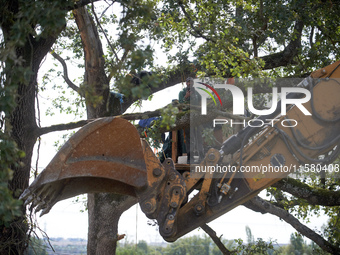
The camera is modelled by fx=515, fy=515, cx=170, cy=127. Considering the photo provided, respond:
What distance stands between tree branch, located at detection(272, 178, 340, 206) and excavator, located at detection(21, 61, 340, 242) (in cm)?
313

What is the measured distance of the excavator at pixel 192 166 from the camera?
4820 mm

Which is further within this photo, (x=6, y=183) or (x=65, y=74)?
(x=65, y=74)

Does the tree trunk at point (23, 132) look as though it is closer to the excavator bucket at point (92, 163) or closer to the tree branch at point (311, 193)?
the excavator bucket at point (92, 163)

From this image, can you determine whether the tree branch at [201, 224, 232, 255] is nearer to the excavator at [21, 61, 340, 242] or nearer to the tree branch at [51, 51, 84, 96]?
the excavator at [21, 61, 340, 242]

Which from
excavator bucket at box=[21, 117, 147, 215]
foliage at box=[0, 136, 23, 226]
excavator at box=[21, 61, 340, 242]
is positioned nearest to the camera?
foliage at box=[0, 136, 23, 226]

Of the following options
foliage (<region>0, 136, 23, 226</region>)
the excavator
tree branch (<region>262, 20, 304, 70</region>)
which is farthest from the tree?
foliage (<region>0, 136, 23, 226</region>)

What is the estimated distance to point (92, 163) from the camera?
15.8ft

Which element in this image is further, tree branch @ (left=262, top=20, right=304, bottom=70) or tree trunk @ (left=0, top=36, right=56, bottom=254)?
tree branch @ (left=262, top=20, right=304, bottom=70)

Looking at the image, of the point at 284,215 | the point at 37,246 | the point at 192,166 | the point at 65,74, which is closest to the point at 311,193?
the point at 284,215

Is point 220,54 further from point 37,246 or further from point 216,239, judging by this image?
point 216,239

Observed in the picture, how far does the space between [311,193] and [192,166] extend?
392 cm

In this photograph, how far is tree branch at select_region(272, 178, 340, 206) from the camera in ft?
28.7

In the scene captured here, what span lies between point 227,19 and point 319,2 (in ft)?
6.24

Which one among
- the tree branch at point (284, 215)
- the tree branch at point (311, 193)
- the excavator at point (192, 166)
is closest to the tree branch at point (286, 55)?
the tree branch at point (311, 193)
